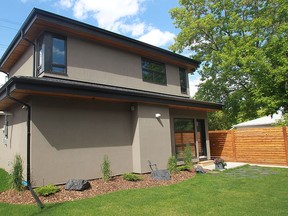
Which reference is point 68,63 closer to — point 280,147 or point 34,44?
point 34,44

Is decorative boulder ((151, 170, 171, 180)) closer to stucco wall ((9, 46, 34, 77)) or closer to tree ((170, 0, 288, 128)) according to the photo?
stucco wall ((9, 46, 34, 77))

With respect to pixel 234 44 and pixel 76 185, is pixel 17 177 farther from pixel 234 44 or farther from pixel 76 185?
pixel 234 44

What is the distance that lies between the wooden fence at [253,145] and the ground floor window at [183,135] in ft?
10.0

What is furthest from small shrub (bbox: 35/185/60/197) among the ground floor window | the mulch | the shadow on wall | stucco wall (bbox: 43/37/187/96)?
the ground floor window

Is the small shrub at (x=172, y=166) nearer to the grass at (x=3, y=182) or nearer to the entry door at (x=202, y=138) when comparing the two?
the entry door at (x=202, y=138)

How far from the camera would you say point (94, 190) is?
24.4ft

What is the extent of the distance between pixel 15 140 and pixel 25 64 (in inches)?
Answer: 155

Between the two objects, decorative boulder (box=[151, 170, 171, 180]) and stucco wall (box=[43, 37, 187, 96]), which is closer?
decorative boulder (box=[151, 170, 171, 180])

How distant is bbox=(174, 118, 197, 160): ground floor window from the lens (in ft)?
40.9

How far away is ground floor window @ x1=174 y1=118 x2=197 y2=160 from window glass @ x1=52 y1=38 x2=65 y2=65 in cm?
646

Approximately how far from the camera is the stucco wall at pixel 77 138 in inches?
301

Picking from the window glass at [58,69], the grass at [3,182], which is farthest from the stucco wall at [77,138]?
the window glass at [58,69]

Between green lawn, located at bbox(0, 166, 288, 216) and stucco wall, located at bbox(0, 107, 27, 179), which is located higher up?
stucco wall, located at bbox(0, 107, 27, 179)

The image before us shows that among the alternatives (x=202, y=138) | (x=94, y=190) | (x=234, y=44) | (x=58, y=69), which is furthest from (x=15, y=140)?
(x=234, y=44)
